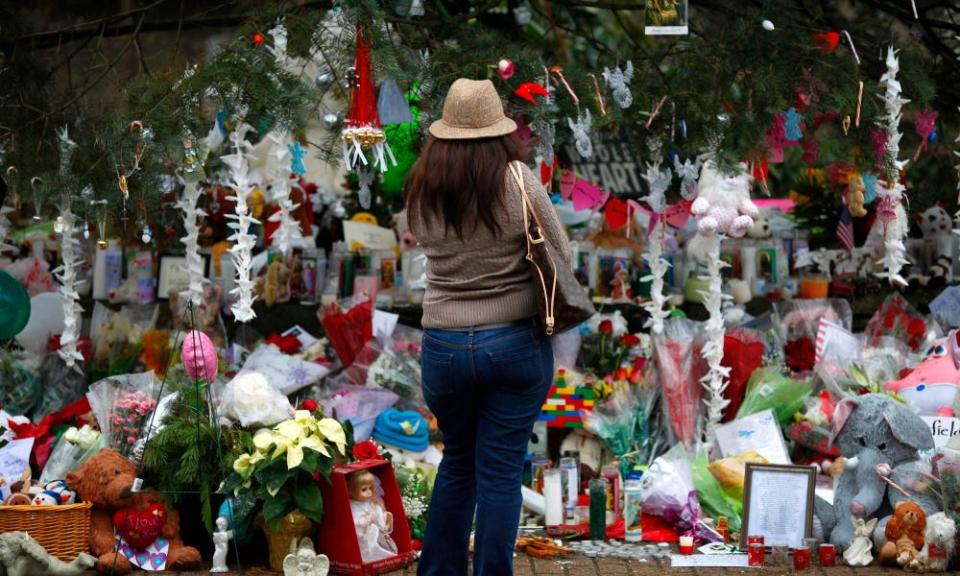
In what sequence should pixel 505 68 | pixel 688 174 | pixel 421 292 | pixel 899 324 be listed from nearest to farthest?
pixel 505 68
pixel 688 174
pixel 899 324
pixel 421 292

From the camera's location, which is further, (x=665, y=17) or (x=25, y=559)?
(x=665, y=17)

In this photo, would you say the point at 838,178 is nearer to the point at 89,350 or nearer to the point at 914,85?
the point at 914,85

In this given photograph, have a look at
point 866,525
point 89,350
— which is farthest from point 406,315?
point 866,525

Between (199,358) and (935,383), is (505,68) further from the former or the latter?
(935,383)

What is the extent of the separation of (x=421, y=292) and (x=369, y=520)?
2.43m

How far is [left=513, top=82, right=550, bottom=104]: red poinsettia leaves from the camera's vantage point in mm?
5961

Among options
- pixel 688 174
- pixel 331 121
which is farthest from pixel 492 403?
pixel 688 174

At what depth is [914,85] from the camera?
6492mm

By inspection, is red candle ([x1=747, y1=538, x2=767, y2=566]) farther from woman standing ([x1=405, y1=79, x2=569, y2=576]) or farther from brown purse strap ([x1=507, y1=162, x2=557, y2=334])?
brown purse strap ([x1=507, y1=162, x2=557, y2=334])

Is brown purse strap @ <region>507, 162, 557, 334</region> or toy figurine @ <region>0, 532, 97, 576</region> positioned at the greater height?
brown purse strap @ <region>507, 162, 557, 334</region>

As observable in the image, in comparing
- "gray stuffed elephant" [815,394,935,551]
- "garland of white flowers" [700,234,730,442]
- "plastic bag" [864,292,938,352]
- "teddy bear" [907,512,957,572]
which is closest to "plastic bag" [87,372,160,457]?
"garland of white flowers" [700,234,730,442]

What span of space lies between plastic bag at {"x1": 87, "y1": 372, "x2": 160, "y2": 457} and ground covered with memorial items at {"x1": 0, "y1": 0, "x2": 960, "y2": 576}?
2 centimetres

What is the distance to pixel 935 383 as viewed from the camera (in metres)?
6.32

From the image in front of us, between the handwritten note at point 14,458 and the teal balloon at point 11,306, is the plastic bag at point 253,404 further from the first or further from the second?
the teal balloon at point 11,306
